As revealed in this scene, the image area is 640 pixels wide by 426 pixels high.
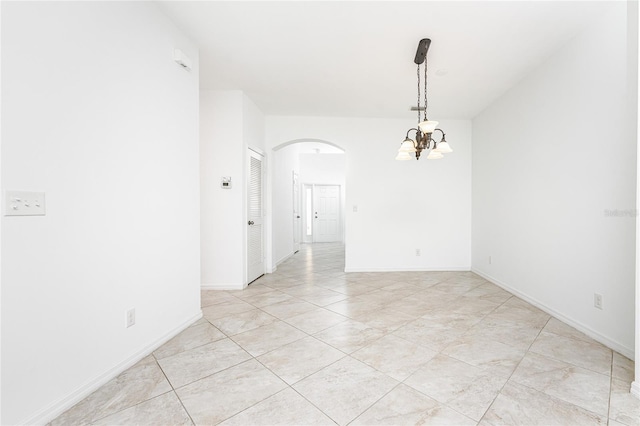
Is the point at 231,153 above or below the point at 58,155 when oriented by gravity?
above

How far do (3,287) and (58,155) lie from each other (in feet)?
2.32

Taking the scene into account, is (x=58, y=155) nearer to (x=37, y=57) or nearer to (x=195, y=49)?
(x=37, y=57)

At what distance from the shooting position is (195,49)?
9.44 feet

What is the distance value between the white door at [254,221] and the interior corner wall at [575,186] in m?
3.75

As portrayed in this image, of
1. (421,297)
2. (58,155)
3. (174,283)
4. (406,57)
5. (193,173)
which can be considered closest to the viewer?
(58,155)

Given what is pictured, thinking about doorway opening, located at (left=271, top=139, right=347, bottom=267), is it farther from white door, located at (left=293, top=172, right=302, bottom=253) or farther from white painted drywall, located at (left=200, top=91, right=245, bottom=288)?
white painted drywall, located at (left=200, top=91, right=245, bottom=288)

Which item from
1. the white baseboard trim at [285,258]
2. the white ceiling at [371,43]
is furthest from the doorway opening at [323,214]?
the white ceiling at [371,43]

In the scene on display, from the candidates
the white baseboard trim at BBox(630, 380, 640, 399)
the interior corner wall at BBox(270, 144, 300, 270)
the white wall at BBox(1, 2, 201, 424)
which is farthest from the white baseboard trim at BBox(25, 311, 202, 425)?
the white baseboard trim at BBox(630, 380, 640, 399)

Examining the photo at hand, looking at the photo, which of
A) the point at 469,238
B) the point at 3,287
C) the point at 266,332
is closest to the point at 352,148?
the point at 469,238

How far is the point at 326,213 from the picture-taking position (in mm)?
9844

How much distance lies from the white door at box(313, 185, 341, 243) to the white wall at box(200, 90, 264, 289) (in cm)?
576

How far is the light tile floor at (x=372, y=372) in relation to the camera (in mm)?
1556

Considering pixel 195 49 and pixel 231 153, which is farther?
pixel 231 153

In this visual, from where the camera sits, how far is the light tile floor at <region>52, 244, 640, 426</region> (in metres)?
1.56
